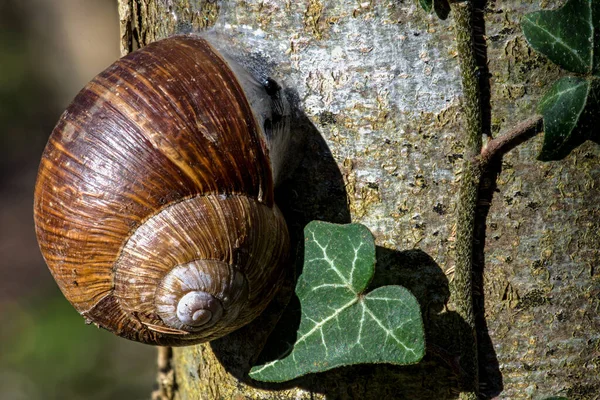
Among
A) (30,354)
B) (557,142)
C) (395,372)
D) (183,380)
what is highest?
(557,142)

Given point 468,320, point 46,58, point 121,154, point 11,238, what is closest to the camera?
point 121,154

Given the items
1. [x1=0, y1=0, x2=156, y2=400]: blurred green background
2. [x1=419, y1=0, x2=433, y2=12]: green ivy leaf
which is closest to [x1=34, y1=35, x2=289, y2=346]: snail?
[x1=419, y1=0, x2=433, y2=12]: green ivy leaf

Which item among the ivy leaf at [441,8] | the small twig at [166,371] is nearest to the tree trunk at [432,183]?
the ivy leaf at [441,8]

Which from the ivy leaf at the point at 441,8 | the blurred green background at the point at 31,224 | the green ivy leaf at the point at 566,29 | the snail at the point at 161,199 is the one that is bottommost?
the blurred green background at the point at 31,224

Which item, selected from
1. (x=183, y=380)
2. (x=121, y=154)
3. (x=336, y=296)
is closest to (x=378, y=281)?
(x=336, y=296)

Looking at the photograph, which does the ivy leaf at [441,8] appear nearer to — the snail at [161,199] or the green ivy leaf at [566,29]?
the green ivy leaf at [566,29]

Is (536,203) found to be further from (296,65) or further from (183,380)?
(183,380)

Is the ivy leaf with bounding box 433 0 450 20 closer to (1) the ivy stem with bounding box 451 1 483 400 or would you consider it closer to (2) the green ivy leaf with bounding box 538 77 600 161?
(1) the ivy stem with bounding box 451 1 483 400

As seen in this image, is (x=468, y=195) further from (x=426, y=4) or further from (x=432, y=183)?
(x=426, y=4)
